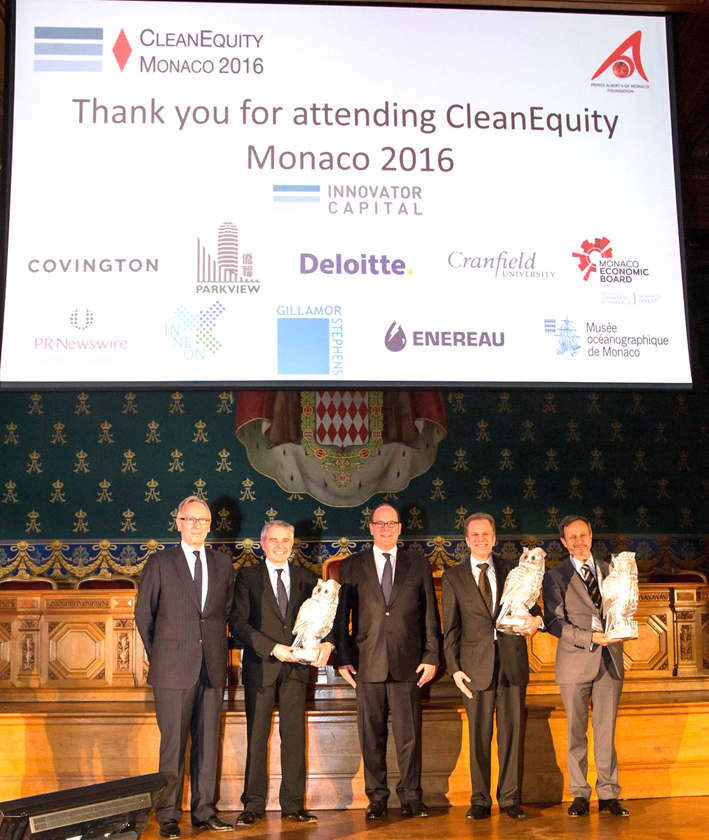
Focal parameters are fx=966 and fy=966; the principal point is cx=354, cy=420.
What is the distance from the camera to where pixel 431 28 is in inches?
191

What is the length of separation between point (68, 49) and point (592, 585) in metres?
3.59

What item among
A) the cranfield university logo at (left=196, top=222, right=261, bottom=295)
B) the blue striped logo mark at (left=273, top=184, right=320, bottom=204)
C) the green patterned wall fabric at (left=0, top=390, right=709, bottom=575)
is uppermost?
the blue striped logo mark at (left=273, top=184, right=320, bottom=204)

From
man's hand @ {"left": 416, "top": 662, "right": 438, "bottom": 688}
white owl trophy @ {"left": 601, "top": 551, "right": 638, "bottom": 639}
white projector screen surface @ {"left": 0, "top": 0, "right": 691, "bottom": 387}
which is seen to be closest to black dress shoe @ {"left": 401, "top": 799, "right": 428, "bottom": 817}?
man's hand @ {"left": 416, "top": 662, "right": 438, "bottom": 688}

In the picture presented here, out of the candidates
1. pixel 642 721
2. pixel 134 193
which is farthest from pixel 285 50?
pixel 642 721

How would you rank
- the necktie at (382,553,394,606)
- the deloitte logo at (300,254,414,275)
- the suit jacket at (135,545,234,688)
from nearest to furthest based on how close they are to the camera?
1. the suit jacket at (135,545,234,688)
2. the necktie at (382,553,394,606)
3. the deloitte logo at (300,254,414,275)

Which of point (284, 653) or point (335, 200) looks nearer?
point (284, 653)

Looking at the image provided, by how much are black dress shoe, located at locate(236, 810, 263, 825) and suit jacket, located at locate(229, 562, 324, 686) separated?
0.54m

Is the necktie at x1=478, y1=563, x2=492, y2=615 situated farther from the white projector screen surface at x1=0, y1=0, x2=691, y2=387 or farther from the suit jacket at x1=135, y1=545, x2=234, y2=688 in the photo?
the suit jacket at x1=135, y1=545, x2=234, y2=688

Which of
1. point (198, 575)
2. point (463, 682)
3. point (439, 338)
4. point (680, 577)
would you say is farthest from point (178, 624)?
point (680, 577)

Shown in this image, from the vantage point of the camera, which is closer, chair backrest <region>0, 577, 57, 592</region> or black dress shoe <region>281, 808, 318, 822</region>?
black dress shoe <region>281, 808, 318, 822</region>

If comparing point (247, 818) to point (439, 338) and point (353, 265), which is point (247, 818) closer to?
point (439, 338)

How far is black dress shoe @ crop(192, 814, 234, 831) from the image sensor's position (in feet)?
13.3

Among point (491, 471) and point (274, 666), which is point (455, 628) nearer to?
point (274, 666)

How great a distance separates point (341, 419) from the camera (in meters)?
7.66
